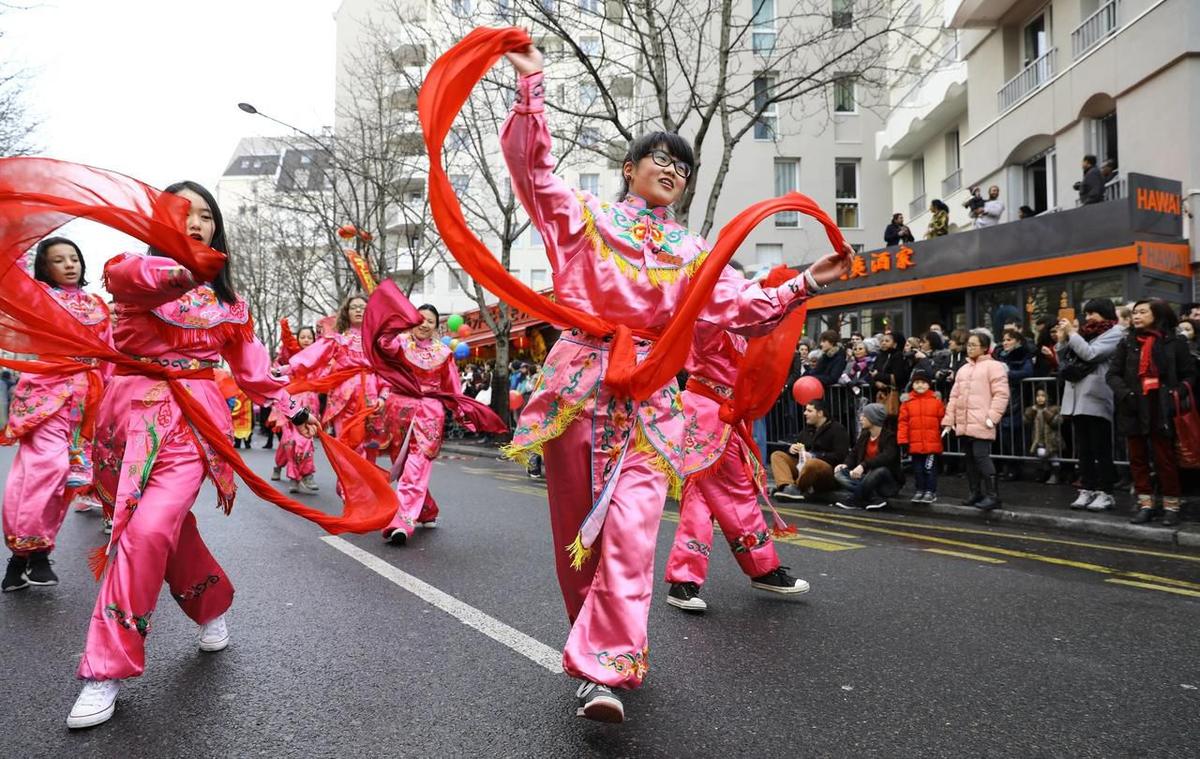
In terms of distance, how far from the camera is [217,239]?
3.66 m

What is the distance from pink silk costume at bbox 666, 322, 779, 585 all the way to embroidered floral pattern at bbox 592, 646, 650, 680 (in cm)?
190

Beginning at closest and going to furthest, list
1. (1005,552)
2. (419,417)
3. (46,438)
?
(46,438), (1005,552), (419,417)

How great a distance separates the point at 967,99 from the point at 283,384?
23.8m

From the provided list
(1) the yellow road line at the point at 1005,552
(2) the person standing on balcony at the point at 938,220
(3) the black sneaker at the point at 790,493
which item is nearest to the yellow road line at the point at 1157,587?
(1) the yellow road line at the point at 1005,552

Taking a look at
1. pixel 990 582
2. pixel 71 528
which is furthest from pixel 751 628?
pixel 71 528

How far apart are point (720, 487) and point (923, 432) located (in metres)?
4.87

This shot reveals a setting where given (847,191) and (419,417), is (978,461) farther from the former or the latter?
(847,191)

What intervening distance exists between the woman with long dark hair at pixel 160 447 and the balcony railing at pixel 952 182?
24142mm

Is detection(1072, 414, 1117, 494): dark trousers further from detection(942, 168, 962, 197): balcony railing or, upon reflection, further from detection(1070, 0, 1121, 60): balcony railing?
detection(942, 168, 962, 197): balcony railing

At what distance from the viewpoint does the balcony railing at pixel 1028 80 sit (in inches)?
740

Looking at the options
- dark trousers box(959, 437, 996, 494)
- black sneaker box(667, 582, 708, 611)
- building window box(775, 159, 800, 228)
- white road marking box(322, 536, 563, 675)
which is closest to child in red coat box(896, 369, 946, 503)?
dark trousers box(959, 437, 996, 494)

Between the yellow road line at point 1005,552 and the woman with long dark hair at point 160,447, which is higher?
the woman with long dark hair at point 160,447

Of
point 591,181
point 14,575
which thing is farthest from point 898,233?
point 591,181

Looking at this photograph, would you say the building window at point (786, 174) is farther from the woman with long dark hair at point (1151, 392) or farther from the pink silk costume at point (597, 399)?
the pink silk costume at point (597, 399)
